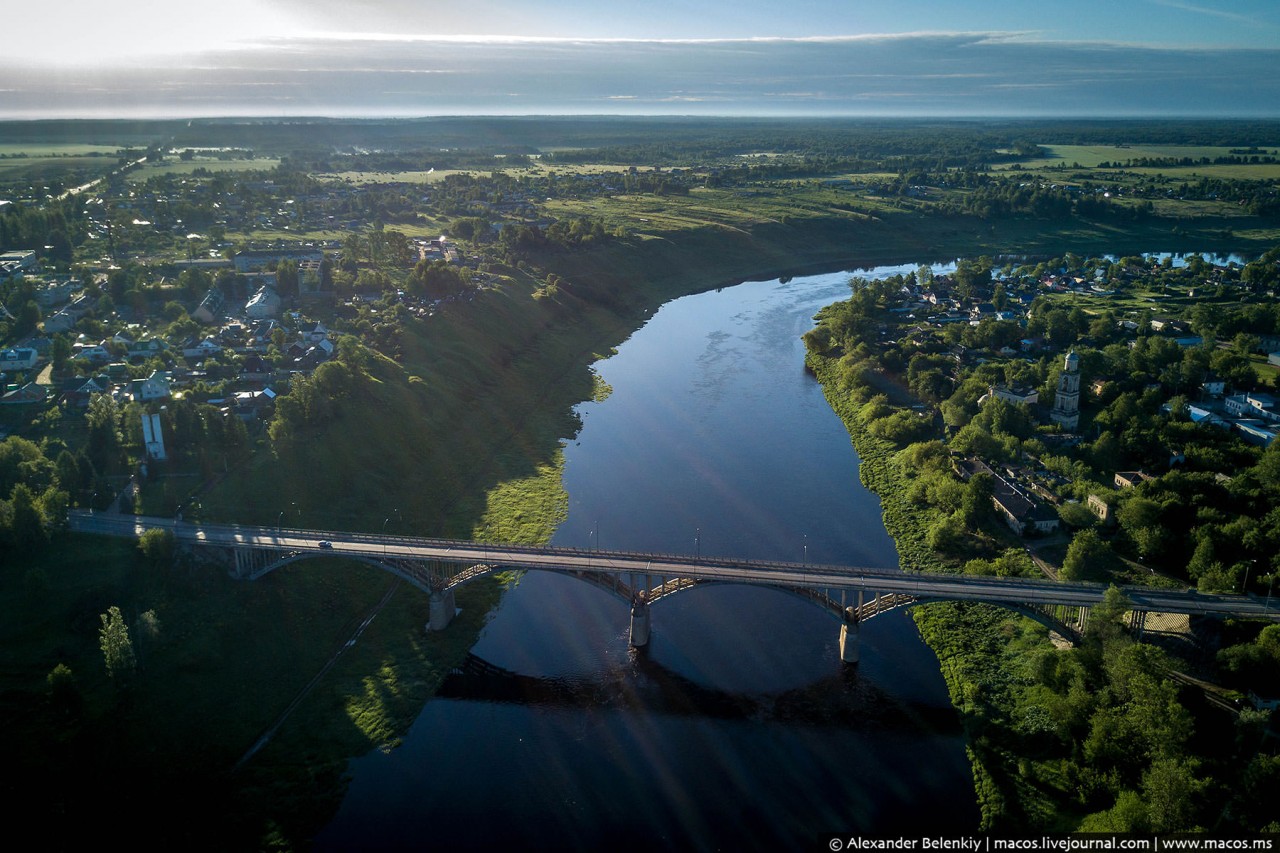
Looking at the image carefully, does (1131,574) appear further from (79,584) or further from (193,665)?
(79,584)

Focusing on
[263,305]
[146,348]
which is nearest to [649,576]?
[146,348]

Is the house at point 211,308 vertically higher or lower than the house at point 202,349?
higher

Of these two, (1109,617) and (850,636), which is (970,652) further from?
(1109,617)

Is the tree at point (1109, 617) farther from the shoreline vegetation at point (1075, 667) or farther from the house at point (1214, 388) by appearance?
the house at point (1214, 388)

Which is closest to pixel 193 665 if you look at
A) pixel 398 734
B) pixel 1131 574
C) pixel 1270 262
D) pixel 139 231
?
pixel 398 734

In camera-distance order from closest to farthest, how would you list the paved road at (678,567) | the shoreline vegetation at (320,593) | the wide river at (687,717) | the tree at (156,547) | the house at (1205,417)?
the wide river at (687,717), the shoreline vegetation at (320,593), the paved road at (678,567), the tree at (156,547), the house at (1205,417)

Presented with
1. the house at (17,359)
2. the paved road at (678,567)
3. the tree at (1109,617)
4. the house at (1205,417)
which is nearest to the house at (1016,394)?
the house at (1205,417)
